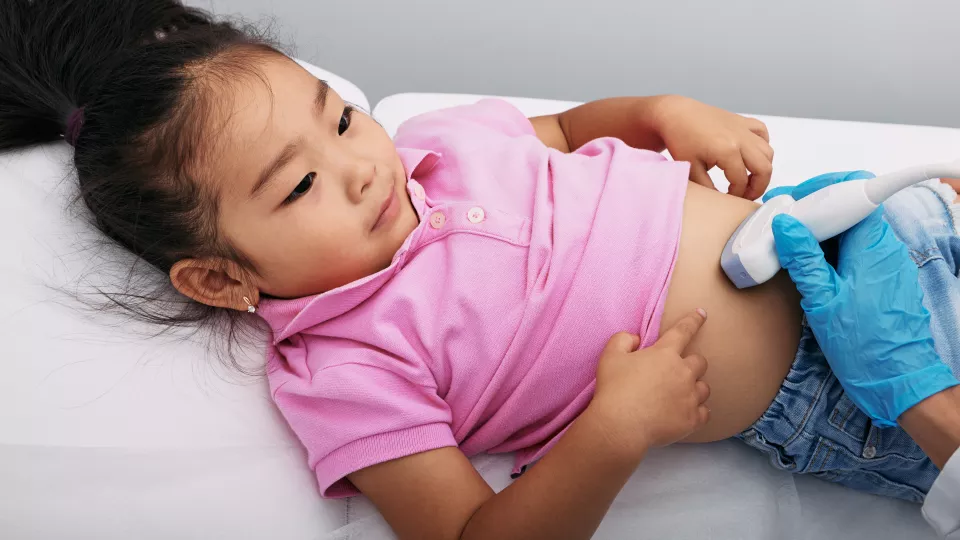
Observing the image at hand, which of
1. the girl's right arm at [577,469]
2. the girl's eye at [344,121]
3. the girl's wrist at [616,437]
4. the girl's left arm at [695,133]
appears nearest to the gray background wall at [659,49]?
the girl's left arm at [695,133]

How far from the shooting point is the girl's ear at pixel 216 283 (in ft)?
2.66

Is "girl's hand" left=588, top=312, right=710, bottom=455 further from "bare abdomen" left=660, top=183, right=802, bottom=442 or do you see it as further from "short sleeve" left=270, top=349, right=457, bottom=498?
"short sleeve" left=270, top=349, right=457, bottom=498

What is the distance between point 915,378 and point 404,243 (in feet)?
1.64

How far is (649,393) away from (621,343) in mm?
60

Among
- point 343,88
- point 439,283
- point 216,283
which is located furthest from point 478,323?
point 343,88

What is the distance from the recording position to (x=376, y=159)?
0.82 meters

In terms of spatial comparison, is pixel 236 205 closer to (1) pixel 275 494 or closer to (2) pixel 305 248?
(2) pixel 305 248

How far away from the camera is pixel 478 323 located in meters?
0.80

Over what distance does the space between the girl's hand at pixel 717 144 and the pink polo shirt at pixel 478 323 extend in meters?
0.14

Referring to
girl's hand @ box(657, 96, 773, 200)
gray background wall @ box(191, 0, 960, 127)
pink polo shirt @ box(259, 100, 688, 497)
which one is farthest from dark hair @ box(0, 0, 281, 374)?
gray background wall @ box(191, 0, 960, 127)

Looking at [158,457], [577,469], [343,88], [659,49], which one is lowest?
[158,457]

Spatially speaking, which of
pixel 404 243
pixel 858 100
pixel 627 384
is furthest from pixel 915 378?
pixel 858 100

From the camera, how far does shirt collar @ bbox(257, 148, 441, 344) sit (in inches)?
31.4

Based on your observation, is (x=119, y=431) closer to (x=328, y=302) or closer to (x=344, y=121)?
(x=328, y=302)
